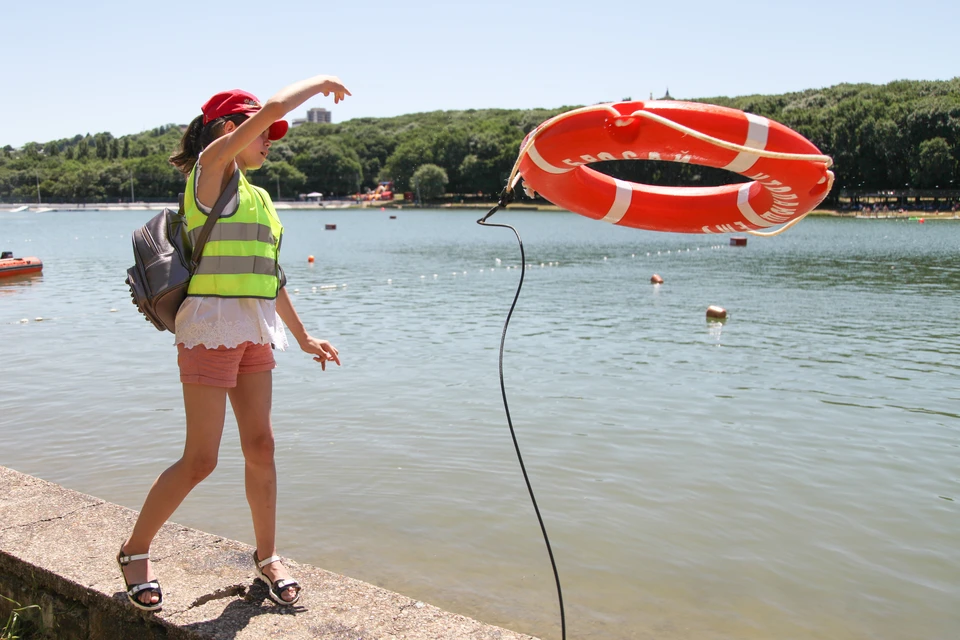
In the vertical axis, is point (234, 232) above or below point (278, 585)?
above

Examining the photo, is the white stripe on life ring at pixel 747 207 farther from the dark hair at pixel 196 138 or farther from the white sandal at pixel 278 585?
the white sandal at pixel 278 585

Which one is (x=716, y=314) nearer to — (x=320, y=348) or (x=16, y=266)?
(x=320, y=348)

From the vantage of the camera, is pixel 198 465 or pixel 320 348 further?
pixel 320 348

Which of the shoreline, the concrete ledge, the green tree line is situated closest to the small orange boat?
the concrete ledge

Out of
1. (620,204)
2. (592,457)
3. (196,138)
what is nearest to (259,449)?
(196,138)

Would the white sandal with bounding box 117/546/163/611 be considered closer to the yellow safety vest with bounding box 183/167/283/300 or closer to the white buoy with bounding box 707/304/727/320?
the yellow safety vest with bounding box 183/167/283/300

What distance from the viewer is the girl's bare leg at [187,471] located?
98.7 inches

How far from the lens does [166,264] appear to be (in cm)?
250

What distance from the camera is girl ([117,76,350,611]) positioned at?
2471 mm

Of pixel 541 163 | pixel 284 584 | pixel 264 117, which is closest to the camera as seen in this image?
pixel 264 117

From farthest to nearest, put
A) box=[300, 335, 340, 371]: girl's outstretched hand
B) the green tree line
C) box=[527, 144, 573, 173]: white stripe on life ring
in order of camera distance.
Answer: the green tree line < box=[527, 144, 573, 173]: white stripe on life ring < box=[300, 335, 340, 371]: girl's outstretched hand

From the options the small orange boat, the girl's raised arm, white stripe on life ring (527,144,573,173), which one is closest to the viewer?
the girl's raised arm

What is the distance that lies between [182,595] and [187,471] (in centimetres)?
39

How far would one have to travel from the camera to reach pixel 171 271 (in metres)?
2.50
